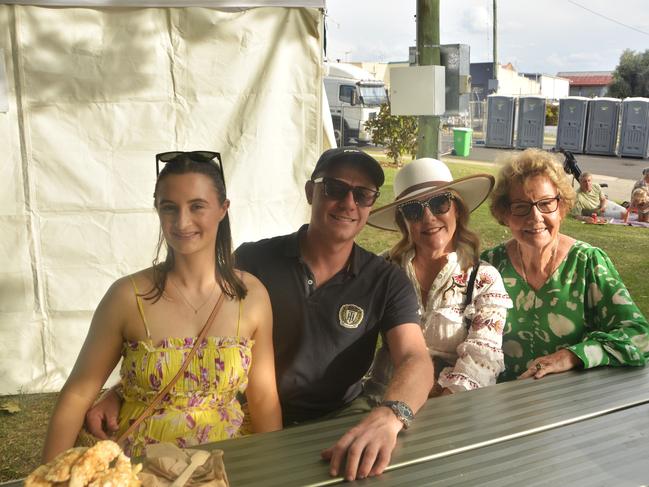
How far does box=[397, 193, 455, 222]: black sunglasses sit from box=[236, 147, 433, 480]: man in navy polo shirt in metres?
0.28

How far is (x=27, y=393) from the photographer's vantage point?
4188 mm

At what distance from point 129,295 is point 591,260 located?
1.77 m

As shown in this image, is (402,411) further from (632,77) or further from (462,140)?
(632,77)

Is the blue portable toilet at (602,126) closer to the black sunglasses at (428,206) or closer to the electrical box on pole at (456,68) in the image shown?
the electrical box on pole at (456,68)

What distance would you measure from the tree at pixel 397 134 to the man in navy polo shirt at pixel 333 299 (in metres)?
12.6

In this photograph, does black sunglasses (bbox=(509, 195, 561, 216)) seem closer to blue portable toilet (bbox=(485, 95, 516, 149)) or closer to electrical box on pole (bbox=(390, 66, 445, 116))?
electrical box on pole (bbox=(390, 66, 445, 116))

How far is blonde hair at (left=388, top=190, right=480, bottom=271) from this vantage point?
8.38 feet

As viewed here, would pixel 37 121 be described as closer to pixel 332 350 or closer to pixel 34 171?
pixel 34 171

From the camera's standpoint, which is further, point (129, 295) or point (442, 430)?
point (129, 295)

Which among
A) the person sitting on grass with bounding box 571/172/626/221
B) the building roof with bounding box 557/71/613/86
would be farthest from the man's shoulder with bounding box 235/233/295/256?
the building roof with bounding box 557/71/613/86

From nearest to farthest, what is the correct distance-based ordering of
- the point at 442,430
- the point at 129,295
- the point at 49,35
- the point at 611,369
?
the point at 442,430, the point at 129,295, the point at 611,369, the point at 49,35

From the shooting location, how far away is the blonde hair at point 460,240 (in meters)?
2.55

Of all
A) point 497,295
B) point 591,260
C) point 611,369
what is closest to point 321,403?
point 497,295

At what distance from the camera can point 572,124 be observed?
2125 cm
